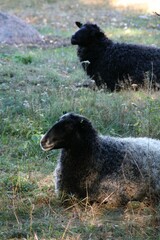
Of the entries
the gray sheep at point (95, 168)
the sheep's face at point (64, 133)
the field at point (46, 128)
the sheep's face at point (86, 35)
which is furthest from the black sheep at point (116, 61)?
the sheep's face at point (64, 133)

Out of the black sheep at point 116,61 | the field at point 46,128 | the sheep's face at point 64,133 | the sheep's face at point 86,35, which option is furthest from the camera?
the sheep's face at point 86,35

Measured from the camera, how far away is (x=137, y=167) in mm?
6480

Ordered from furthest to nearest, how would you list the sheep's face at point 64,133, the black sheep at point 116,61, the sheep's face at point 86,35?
the sheep's face at point 86,35, the black sheep at point 116,61, the sheep's face at point 64,133

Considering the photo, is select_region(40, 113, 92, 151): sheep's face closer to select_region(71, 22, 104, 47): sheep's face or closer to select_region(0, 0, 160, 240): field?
select_region(0, 0, 160, 240): field

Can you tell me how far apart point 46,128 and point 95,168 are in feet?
7.02

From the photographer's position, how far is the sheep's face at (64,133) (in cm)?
623

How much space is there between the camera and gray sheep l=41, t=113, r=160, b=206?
20.8 feet

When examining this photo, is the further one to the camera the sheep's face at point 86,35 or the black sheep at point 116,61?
the sheep's face at point 86,35

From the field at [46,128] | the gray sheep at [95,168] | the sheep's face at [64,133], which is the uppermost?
the sheep's face at [64,133]

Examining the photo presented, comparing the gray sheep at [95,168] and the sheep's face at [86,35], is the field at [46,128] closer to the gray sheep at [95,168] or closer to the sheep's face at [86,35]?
the gray sheep at [95,168]

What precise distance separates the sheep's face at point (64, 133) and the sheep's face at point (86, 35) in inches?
230

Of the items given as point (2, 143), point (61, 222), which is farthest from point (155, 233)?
point (2, 143)

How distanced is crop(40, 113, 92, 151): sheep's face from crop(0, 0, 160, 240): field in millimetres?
627

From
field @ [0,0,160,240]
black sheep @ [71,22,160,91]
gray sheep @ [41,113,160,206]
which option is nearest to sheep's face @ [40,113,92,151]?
gray sheep @ [41,113,160,206]
